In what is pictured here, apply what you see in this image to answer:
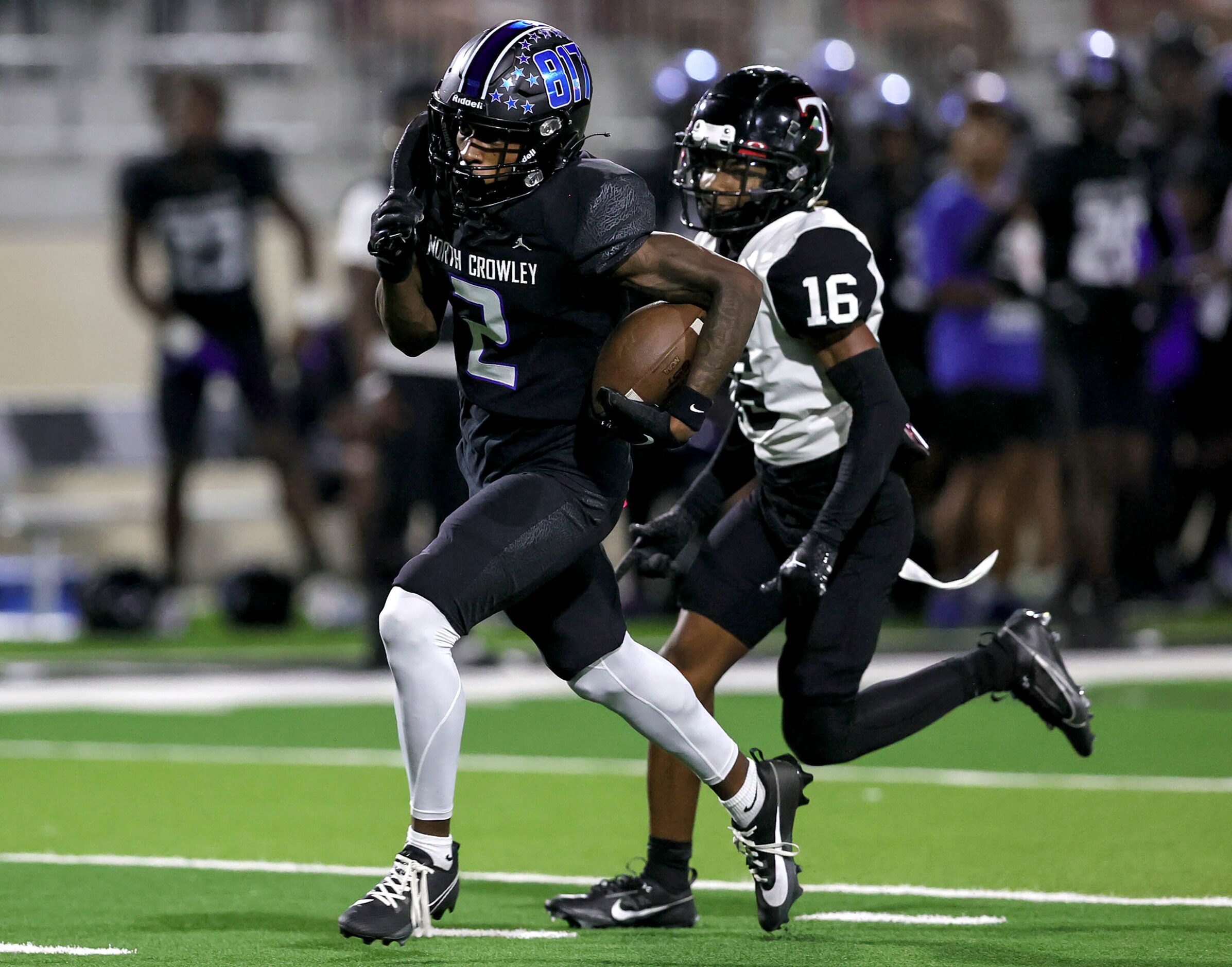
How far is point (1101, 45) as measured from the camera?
10.1m

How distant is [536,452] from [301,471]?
24.1 feet

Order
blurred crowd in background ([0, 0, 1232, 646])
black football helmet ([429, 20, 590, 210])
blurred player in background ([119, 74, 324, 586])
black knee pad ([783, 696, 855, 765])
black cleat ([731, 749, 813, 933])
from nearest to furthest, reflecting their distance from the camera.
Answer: black football helmet ([429, 20, 590, 210]) → black cleat ([731, 749, 813, 933]) → black knee pad ([783, 696, 855, 765]) → blurred crowd in background ([0, 0, 1232, 646]) → blurred player in background ([119, 74, 324, 586])

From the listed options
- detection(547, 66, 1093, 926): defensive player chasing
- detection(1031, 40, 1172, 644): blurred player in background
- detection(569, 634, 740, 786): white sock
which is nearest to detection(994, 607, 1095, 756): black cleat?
detection(547, 66, 1093, 926): defensive player chasing

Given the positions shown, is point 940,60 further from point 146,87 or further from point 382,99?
point 146,87

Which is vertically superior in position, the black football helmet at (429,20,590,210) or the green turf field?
the black football helmet at (429,20,590,210)

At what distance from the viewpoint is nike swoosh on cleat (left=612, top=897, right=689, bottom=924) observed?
4961 millimetres

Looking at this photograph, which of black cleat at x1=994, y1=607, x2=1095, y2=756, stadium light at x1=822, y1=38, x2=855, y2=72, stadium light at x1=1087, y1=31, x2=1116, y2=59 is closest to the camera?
black cleat at x1=994, y1=607, x2=1095, y2=756

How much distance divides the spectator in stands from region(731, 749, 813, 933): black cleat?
233 inches

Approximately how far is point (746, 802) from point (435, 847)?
725 mm

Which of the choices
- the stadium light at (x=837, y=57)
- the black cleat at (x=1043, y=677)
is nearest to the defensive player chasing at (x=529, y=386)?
the black cleat at (x=1043, y=677)

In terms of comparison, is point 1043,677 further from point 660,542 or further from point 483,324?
point 483,324

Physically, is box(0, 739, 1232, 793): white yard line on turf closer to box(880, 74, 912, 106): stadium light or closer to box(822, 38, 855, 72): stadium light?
box(880, 74, 912, 106): stadium light

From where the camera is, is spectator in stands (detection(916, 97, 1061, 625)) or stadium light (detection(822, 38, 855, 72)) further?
stadium light (detection(822, 38, 855, 72))

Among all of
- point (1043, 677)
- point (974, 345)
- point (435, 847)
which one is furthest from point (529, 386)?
point (974, 345)
